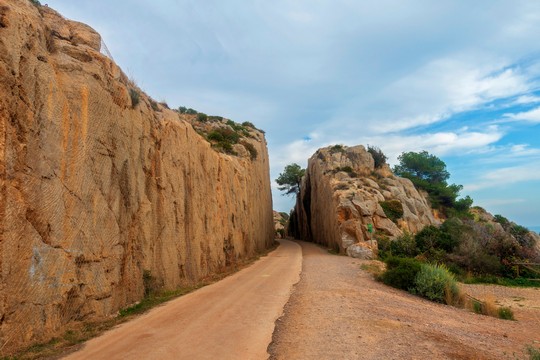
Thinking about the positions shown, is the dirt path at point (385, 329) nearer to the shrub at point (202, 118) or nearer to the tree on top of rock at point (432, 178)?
the shrub at point (202, 118)

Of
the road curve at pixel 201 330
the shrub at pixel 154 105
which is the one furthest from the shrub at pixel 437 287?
the shrub at pixel 154 105

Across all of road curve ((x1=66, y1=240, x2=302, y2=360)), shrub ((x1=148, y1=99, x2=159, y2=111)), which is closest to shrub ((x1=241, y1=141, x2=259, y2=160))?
shrub ((x1=148, y1=99, x2=159, y2=111))

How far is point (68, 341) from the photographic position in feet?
29.2

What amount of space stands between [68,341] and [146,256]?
5.85 metres

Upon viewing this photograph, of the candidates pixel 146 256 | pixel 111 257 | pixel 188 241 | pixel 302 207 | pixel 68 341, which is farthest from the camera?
pixel 302 207

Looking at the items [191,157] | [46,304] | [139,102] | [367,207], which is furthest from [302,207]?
[46,304]

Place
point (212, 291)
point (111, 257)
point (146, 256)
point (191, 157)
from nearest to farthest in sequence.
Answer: point (111, 257)
point (146, 256)
point (212, 291)
point (191, 157)

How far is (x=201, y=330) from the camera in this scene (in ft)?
31.4

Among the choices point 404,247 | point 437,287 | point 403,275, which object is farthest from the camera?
point 404,247

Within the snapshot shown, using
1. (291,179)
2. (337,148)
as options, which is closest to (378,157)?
(337,148)

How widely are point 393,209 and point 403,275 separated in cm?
2208

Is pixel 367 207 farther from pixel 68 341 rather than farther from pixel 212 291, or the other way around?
pixel 68 341

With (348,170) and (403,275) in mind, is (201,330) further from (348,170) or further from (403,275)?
(348,170)

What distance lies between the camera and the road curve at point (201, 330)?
7973 millimetres
